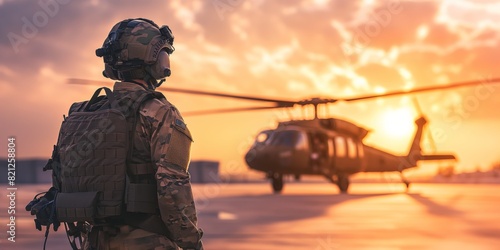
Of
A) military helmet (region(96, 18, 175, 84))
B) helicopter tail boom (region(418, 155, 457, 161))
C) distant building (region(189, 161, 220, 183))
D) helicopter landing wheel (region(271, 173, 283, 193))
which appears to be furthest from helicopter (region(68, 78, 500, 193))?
distant building (region(189, 161, 220, 183))

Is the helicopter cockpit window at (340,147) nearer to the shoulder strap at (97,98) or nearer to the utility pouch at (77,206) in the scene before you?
the shoulder strap at (97,98)

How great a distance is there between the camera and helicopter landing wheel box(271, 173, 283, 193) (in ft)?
82.9

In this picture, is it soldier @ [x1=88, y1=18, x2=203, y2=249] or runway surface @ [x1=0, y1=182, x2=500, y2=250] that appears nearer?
soldier @ [x1=88, y1=18, x2=203, y2=249]

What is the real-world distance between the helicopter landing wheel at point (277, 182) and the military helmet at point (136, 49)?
21.7m

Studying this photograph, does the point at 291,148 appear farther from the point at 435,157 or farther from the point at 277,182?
the point at 435,157

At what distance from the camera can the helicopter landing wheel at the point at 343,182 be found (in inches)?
1056

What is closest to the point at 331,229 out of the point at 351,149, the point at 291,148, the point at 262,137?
the point at 291,148

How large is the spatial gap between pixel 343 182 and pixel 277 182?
2834 mm

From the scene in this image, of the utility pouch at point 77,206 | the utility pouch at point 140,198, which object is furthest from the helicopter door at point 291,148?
the utility pouch at point 140,198

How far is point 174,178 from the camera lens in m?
3.21

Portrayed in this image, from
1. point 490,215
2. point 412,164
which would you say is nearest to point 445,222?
point 490,215

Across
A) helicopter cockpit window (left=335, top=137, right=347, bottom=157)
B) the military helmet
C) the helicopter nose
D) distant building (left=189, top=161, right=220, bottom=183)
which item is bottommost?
the military helmet

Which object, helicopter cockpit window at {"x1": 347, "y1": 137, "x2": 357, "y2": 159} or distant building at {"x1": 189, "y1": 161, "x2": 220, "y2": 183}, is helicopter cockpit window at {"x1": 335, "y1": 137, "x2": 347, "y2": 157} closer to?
helicopter cockpit window at {"x1": 347, "y1": 137, "x2": 357, "y2": 159}

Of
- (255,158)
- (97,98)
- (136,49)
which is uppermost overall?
(255,158)
